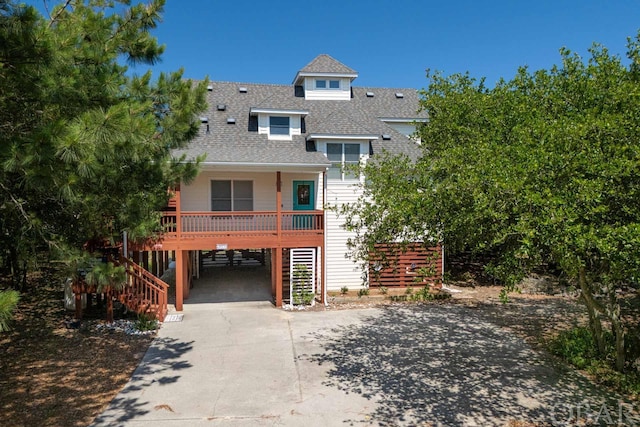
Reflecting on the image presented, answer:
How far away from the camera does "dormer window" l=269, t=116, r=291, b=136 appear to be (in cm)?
1597

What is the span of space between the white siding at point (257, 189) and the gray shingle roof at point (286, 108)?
3.22 ft

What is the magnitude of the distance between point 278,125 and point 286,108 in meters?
0.70

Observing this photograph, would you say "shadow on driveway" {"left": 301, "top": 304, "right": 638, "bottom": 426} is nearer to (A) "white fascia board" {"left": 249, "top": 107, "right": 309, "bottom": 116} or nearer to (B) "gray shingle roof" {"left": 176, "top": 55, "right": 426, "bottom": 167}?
(B) "gray shingle roof" {"left": 176, "top": 55, "right": 426, "bottom": 167}

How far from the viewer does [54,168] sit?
512cm

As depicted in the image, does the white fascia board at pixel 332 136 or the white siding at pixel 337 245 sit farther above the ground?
the white fascia board at pixel 332 136

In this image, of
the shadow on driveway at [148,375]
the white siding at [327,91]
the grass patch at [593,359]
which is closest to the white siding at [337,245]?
the white siding at [327,91]

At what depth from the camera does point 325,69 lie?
18609 mm

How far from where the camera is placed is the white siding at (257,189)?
48.2 ft

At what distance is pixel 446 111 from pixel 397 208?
827 cm

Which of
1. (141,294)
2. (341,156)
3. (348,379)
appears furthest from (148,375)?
(341,156)

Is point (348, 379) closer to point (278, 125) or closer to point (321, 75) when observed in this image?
point (278, 125)

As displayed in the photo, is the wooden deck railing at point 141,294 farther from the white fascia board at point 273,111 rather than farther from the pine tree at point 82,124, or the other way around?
the white fascia board at point 273,111

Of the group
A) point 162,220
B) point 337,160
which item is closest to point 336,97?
point 337,160

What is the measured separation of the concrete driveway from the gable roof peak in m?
11.2
